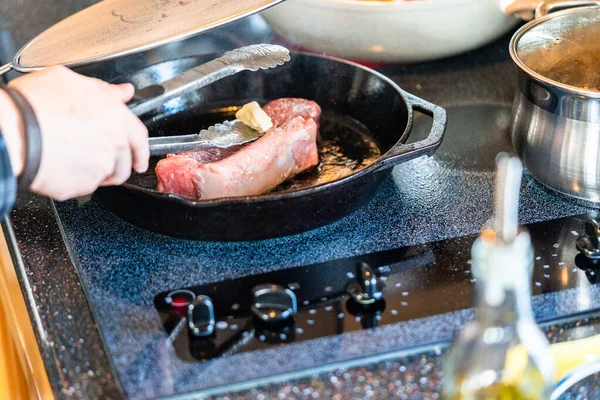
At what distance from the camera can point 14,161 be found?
73cm

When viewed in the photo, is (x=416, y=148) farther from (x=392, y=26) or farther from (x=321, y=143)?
(x=392, y=26)

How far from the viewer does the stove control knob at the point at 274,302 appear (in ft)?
2.51

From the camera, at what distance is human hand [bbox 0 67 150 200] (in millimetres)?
732

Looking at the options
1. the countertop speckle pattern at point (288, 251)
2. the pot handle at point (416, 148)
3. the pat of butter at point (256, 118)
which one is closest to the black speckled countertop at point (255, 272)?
the countertop speckle pattern at point (288, 251)

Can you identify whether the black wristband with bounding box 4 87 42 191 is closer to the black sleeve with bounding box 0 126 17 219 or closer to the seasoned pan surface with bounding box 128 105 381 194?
the black sleeve with bounding box 0 126 17 219

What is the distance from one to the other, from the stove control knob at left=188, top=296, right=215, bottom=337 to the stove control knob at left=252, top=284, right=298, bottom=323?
0.16 ft

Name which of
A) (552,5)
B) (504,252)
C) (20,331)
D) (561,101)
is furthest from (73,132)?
(552,5)

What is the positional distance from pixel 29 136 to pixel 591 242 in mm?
653

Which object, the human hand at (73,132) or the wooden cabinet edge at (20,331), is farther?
the wooden cabinet edge at (20,331)

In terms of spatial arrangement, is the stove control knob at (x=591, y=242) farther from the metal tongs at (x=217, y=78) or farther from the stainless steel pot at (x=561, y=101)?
the metal tongs at (x=217, y=78)

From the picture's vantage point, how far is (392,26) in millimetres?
1245

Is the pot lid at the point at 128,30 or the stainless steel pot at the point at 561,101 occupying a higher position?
A: the pot lid at the point at 128,30

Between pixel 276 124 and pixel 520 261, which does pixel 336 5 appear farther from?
pixel 520 261

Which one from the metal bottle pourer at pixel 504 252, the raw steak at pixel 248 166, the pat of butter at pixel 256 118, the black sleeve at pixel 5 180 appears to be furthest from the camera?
the pat of butter at pixel 256 118
